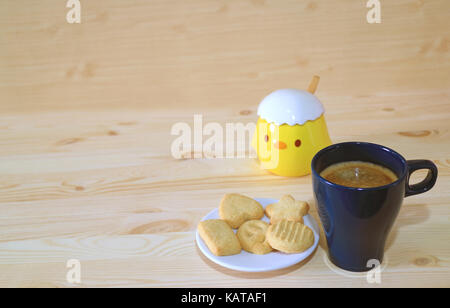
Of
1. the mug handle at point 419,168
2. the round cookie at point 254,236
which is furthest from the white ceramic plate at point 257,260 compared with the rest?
the mug handle at point 419,168

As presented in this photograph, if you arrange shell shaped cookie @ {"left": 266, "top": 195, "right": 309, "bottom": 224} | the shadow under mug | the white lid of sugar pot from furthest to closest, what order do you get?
the white lid of sugar pot < shell shaped cookie @ {"left": 266, "top": 195, "right": 309, "bottom": 224} < the shadow under mug

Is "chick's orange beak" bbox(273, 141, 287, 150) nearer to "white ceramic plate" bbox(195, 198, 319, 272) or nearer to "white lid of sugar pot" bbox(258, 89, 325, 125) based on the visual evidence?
"white lid of sugar pot" bbox(258, 89, 325, 125)

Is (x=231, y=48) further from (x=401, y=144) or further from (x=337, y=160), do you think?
(x=337, y=160)

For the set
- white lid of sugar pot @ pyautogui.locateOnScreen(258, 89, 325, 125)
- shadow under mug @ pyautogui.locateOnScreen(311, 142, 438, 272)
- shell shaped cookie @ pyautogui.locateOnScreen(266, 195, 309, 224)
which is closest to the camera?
shadow under mug @ pyautogui.locateOnScreen(311, 142, 438, 272)

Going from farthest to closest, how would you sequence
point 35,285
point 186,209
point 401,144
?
1. point 401,144
2. point 186,209
3. point 35,285

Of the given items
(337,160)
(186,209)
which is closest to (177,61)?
(186,209)

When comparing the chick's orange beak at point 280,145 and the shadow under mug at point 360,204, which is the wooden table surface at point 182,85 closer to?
the chick's orange beak at point 280,145

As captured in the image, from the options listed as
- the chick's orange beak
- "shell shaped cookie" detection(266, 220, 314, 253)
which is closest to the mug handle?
"shell shaped cookie" detection(266, 220, 314, 253)

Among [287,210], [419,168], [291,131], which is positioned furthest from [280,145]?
[419,168]
